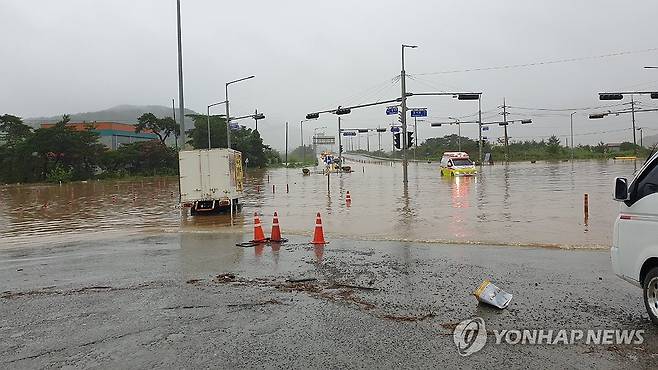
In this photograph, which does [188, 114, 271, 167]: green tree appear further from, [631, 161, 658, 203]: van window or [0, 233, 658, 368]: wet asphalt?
[631, 161, 658, 203]: van window

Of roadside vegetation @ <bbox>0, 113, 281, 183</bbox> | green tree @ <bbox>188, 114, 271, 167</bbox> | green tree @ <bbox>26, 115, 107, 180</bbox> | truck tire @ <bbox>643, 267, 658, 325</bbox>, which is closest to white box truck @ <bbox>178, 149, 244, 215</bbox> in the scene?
truck tire @ <bbox>643, 267, 658, 325</bbox>

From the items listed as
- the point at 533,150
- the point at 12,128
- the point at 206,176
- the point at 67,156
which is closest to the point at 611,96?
the point at 206,176

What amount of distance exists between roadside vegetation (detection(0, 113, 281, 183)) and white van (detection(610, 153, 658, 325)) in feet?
229

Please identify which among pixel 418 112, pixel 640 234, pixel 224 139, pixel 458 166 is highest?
pixel 224 139

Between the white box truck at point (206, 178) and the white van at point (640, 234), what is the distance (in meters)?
17.6

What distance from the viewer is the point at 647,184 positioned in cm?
577

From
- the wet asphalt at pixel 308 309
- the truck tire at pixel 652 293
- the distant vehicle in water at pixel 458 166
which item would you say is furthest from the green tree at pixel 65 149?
the truck tire at pixel 652 293

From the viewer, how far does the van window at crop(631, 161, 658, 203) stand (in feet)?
18.6

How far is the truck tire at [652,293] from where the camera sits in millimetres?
5543

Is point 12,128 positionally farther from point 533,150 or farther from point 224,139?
point 533,150

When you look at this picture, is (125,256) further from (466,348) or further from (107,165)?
(107,165)

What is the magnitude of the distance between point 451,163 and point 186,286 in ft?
152

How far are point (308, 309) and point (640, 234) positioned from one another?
3869 millimetres

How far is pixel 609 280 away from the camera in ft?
25.9
